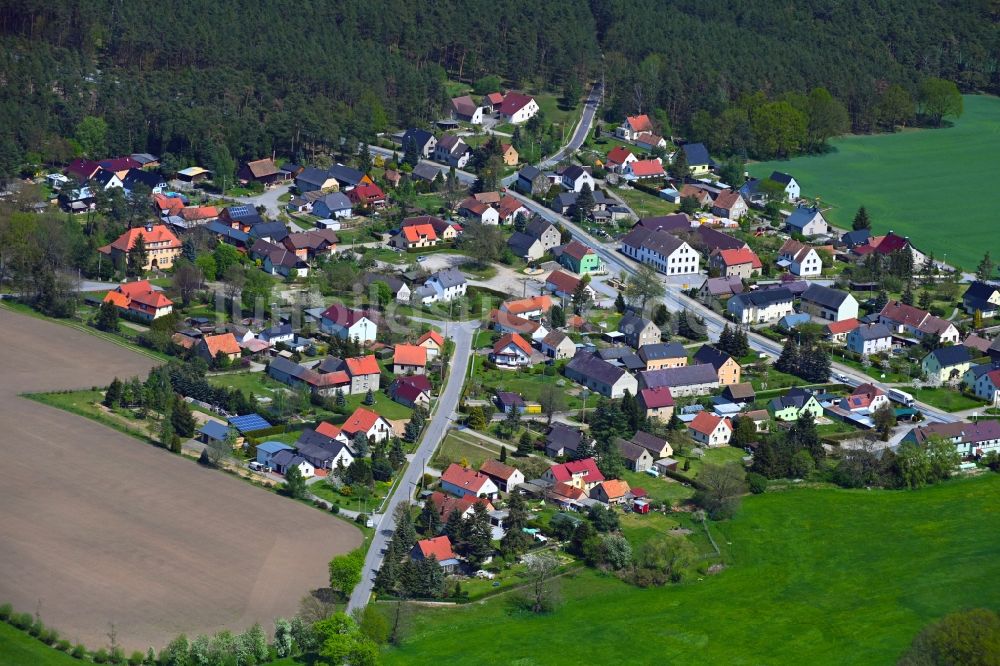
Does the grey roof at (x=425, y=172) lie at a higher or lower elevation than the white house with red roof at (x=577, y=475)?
higher

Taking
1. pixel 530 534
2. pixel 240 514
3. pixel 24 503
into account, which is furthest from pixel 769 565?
pixel 24 503

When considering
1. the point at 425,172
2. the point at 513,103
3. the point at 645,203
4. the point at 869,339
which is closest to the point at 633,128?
the point at 513,103

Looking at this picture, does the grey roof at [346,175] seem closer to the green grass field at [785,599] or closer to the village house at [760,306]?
the village house at [760,306]

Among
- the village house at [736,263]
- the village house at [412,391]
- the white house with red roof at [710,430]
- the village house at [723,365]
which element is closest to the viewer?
the white house with red roof at [710,430]

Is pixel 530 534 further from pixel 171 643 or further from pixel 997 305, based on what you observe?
pixel 997 305

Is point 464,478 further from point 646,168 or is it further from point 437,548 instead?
point 646,168

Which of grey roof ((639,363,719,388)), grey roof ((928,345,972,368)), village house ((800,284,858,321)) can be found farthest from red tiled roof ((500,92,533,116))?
grey roof ((928,345,972,368))

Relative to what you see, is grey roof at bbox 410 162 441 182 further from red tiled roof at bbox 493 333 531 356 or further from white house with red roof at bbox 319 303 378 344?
red tiled roof at bbox 493 333 531 356

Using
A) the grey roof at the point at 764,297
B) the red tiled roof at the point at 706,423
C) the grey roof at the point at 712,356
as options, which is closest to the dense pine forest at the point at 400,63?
the grey roof at the point at 764,297

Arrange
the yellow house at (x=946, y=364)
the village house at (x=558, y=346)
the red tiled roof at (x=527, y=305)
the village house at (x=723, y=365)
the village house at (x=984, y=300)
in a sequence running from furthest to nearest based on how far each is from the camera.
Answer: the village house at (x=984, y=300), the red tiled roof at (x=527, y=305), the yellow house at (x=946, y=364), the village house at (x=558, y=346), the village house at (x=723, y=365)
